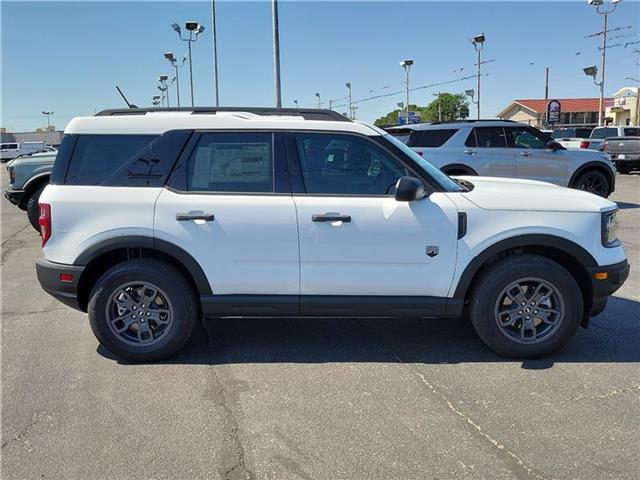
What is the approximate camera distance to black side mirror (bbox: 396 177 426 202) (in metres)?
3.80

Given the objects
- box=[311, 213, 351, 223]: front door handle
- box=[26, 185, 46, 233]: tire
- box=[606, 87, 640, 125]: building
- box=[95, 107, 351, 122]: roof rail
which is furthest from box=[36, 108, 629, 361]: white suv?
box=[606, 87, 640, 125]: building

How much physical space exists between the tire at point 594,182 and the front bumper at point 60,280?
10320mm

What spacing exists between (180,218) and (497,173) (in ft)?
28.0

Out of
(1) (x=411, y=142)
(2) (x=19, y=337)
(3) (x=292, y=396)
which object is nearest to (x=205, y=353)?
(3) (x=292, y=396)

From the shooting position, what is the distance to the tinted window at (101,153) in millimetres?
4059

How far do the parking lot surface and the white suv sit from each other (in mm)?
391

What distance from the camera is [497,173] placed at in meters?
11.0

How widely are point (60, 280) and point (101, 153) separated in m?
1.02

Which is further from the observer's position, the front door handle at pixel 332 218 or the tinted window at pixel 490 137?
the tinted window at pixel 490 137

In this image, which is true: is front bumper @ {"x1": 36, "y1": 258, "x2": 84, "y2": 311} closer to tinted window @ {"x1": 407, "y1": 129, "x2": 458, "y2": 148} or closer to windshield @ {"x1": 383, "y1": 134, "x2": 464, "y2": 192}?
windshield @ {"x1": 383, "y1": 134, "x2": 464, "y2": 192}

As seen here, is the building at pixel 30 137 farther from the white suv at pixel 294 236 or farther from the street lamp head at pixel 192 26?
the white suv at pixel 294 236

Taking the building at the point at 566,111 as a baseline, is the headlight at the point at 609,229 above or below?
below

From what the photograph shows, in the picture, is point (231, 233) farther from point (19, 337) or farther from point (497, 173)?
point (497, 173)

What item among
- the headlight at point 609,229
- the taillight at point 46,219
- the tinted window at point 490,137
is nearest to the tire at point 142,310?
the taillight at point 46,219
